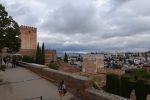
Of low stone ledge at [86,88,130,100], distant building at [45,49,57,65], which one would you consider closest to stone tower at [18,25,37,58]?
distant building at [45,49,57,65]

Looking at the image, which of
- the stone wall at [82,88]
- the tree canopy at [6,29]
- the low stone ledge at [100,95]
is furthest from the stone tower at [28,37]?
the low stone ledge at [100,95]

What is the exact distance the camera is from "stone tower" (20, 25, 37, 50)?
69.7 m

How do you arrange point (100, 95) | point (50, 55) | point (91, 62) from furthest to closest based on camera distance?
point (50, 55), point (91, 62), point (100, 95)

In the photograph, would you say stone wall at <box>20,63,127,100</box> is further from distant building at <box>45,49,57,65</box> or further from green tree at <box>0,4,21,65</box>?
distant building at <box>45,49,57,65</box>

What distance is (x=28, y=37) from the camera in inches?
2768

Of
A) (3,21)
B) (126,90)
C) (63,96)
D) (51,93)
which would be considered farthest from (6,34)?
(126,90)

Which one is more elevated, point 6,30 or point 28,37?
point 28,37

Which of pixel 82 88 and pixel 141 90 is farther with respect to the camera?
pixel 141 90

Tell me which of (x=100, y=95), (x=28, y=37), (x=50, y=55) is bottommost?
(x=100, y=95)

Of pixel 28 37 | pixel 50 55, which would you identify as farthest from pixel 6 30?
pixel 28 37

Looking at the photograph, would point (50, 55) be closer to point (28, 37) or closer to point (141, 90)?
point (28, 37)

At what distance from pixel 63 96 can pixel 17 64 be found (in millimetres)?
25099

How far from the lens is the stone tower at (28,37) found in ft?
229

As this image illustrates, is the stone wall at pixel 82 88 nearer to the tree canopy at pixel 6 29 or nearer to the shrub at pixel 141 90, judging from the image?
the tree canopy at pixel 6 29
